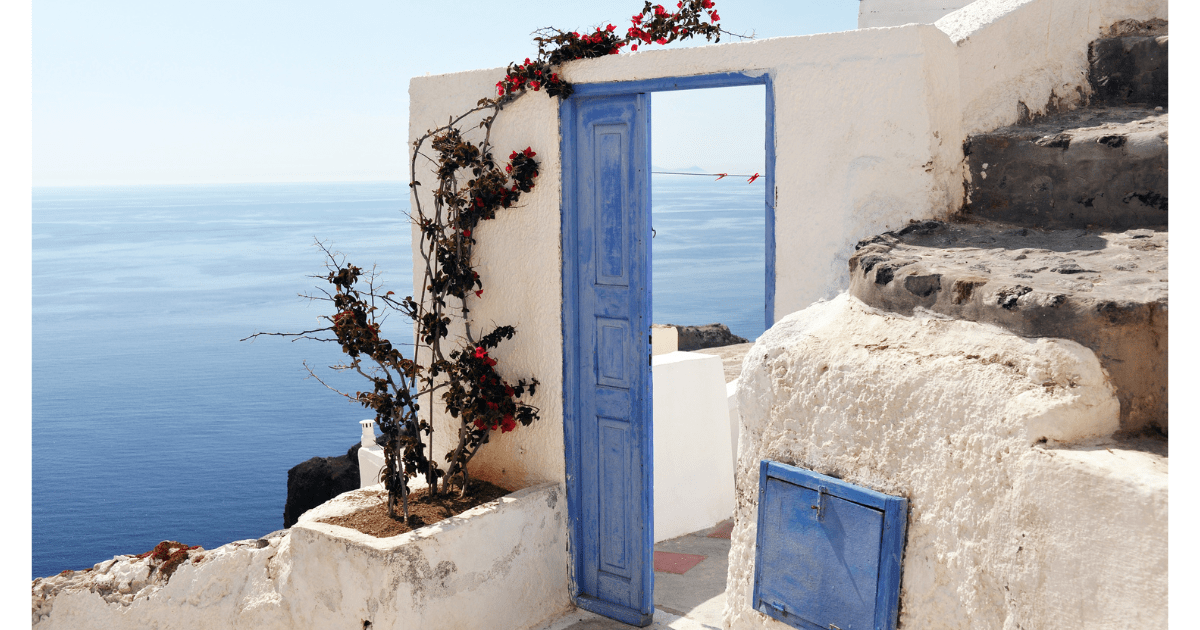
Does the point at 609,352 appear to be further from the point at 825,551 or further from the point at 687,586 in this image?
the point at 825,551

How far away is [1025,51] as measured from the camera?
3.55 metres

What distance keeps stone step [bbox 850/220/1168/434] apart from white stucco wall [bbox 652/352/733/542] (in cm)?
294

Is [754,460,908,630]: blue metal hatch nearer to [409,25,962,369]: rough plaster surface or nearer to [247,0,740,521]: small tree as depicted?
[409,25,962,369]: rough plaster surface

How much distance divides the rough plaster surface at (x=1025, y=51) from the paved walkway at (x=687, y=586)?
2608 millimetres

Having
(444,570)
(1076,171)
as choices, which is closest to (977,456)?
(1076,171)

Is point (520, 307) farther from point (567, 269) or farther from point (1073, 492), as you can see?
point (1073, 492)

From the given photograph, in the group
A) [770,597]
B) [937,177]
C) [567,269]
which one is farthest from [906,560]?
[567,269]

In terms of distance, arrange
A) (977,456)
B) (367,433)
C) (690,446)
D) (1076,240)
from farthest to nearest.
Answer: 1. (367,433)
2. (690,446)
3. (1076,240)
4. (977,456)

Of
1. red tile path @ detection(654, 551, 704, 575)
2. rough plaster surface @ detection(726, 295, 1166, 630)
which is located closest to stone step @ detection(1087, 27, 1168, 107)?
rough plaster surface @ detection(726, 295, 1166, 630)

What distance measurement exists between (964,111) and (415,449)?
→ 2943 millimetres

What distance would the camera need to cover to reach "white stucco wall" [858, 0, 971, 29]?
6.79 meters

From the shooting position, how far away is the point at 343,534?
4086 mm

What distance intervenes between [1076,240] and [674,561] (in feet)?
10.8

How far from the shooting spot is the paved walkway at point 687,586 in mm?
4500
